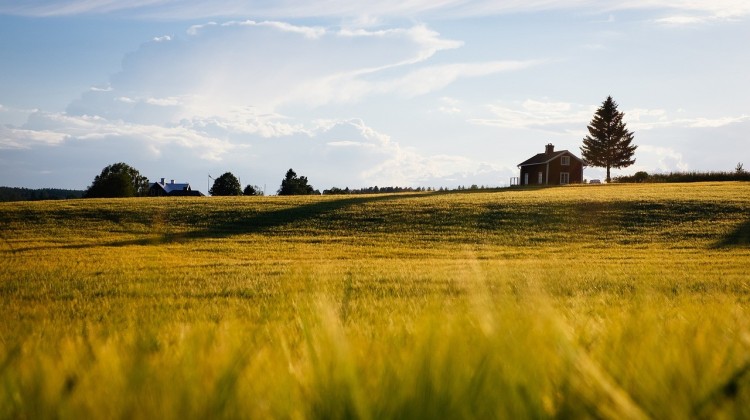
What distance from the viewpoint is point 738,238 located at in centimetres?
3056

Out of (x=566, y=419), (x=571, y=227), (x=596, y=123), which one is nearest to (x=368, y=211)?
(x=571, y=227)

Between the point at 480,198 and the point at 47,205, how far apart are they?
34.1m

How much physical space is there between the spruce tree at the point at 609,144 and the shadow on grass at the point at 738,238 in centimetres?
6769

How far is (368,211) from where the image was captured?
41.8 metres

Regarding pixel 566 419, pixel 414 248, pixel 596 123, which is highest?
pixel 596 123

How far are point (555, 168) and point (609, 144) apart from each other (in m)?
18.0

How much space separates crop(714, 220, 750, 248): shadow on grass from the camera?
94.2 ft

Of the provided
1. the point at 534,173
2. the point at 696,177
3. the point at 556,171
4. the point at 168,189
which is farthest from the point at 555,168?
the point at 168,189

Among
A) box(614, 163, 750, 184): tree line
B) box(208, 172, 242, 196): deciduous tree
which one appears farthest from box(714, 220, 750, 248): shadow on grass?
box(208, 172, 242, 196): deciduous tree

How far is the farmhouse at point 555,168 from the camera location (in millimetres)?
88000

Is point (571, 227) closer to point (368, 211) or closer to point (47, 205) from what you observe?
point (368, 211)

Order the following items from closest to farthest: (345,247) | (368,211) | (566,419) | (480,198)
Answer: (566,419) → (345,247) → (368,211) → (480,198)

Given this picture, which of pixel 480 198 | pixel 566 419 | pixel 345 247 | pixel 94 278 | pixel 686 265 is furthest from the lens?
pixel 480 198

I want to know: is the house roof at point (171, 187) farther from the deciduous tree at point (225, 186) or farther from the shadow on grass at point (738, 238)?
the shadow on grass at point (738, 238)
